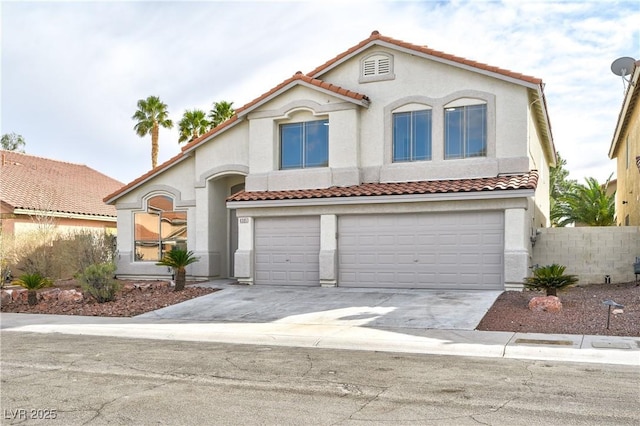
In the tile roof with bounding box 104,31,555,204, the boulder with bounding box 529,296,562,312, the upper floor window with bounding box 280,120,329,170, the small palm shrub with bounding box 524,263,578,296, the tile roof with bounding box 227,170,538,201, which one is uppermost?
the tile roof with bounding box 104,31,555,204

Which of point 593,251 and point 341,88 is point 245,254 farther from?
point 593,251

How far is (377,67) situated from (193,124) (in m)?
19.6

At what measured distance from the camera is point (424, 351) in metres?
10.5

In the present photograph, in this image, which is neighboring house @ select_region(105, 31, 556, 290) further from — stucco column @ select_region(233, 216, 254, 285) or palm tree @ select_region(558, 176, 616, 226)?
palm tree @ select_region(558, 176, 616, 226)

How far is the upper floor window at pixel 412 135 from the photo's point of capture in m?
19.6

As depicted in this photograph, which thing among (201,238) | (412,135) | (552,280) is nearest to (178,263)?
(201,238)

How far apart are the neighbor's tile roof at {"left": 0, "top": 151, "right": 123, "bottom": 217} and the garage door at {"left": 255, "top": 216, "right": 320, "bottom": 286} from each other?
1293 centimetres

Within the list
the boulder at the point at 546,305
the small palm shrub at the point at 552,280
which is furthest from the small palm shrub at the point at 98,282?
the small palm shrub at the point at 552,280

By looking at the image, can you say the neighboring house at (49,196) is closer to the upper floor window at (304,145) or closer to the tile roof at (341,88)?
the tile roof at (341,88)

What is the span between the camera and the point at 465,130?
755 inches

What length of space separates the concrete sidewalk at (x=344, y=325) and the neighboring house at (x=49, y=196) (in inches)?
473

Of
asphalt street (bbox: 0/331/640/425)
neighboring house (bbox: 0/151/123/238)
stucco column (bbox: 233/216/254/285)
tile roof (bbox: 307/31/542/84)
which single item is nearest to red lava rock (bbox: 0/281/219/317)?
stucco column (bbox: 233/216/254/285)

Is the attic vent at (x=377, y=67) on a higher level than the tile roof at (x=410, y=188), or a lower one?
higher

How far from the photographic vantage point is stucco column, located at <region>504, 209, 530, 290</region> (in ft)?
56.0
